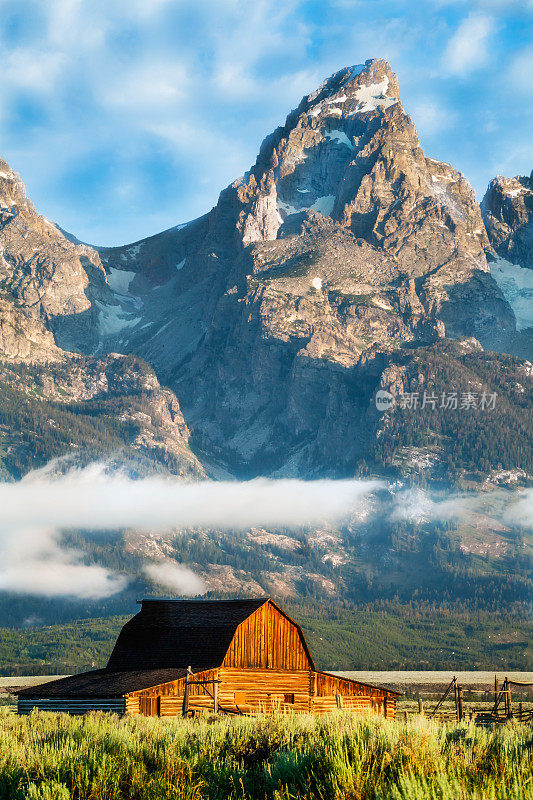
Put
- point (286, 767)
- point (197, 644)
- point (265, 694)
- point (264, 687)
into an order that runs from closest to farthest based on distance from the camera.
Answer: point (286, 767) → point (265, 694) → point (264, 687) → point (197, 644)

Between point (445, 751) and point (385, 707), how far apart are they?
1762 inches

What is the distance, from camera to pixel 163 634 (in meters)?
56.0

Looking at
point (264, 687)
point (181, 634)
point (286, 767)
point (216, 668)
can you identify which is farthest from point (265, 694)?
point (286, 767)

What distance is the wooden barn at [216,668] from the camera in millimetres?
48719

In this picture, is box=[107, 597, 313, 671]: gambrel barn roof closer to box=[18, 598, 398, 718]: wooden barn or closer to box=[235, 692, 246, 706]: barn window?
box=[18, 598, 398, 718]: wooden barn

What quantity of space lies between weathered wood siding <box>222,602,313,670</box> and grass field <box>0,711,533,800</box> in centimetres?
3491

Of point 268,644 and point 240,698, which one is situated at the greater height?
point 268,644

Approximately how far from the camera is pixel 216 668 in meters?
50.6

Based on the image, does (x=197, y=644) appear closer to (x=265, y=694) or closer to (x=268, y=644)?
(x=268, y=644)

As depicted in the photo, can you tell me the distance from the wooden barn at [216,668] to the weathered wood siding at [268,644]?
0.06m

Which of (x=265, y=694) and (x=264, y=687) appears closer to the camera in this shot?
(x=265, y=694)

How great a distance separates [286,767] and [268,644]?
135ft

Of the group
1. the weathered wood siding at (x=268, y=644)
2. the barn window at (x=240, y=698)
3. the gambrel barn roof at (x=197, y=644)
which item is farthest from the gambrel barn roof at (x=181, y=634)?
the barn window at (x=240, y=698)

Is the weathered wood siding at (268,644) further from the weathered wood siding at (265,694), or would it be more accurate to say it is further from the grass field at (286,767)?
the grass field at (286,767)
